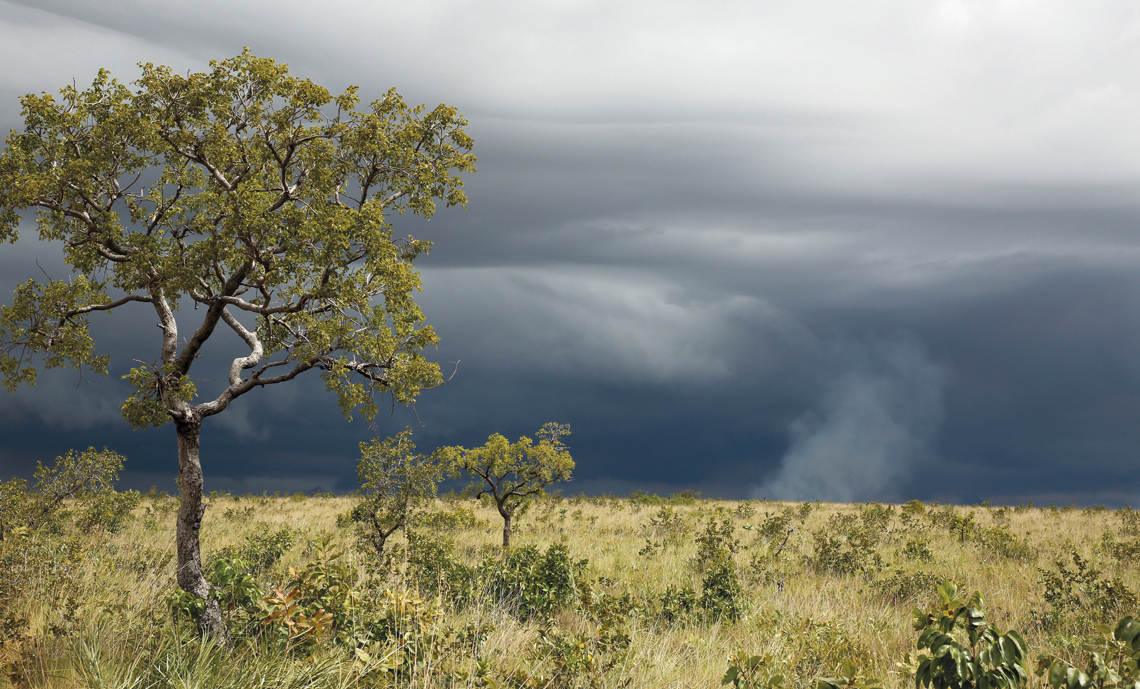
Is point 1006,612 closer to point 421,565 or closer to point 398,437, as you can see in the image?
point 421,565

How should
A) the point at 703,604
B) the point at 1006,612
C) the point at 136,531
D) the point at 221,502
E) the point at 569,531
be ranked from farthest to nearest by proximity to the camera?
the point at 221,502, the point at 569,531, the point at 136,531, the point at 1006,612, the point at 703,604

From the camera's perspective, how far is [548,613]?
1046 centimetres

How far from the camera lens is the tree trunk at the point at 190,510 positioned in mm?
9945

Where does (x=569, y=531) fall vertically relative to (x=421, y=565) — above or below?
below

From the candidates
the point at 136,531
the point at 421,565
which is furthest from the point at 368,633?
the point at 136,531

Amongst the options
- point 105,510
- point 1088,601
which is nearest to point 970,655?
point 1088,601

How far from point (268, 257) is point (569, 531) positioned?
18213 millimetres

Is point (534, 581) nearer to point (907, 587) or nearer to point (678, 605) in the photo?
point (678, 605)

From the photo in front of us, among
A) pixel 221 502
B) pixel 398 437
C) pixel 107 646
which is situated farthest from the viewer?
pixel 221 502

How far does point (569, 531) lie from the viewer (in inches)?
1001

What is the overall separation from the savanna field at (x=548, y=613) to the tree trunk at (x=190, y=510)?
19.8 inches

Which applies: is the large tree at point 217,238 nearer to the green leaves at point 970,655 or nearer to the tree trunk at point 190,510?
the tree trunk at point 190,510

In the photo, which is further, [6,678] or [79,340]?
[79,340]

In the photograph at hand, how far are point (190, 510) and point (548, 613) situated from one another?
590 cm
